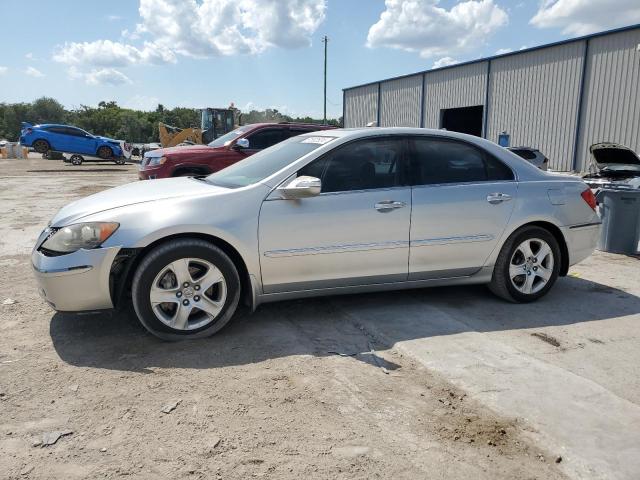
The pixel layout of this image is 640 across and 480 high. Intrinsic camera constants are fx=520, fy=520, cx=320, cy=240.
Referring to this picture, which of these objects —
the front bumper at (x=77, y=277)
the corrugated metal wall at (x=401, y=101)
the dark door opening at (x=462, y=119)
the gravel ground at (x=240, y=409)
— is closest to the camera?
the gravel ground at (x=240, y=409)

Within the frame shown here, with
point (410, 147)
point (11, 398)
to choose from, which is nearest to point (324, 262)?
point (410, 147)

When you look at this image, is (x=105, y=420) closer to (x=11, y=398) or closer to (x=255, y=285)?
(x=11, y=398)

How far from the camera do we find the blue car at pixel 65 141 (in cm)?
2569

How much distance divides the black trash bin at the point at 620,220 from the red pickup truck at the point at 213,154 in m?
4.89

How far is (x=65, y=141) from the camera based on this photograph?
85.0ft

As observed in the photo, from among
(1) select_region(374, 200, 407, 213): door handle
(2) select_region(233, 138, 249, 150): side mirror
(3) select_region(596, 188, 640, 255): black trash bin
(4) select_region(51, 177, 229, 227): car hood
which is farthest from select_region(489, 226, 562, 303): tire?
(2) select_region(233, 138, 249, 150): side mirror

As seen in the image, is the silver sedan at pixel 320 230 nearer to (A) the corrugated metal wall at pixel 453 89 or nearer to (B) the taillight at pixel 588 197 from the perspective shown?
(B) the taillight at pixel 588 197

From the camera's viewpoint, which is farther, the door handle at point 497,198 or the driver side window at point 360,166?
the door handle at point 497,198

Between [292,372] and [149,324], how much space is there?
1120 mm

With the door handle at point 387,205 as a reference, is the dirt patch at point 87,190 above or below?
below

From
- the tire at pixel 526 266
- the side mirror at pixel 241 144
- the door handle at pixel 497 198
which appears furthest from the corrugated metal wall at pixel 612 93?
the door handle at pixel 497 198

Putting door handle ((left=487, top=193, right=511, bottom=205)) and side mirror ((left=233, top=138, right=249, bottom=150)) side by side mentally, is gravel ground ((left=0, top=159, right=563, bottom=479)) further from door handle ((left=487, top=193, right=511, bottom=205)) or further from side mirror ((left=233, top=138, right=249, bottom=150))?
side mirror ((left=233, top=138, right=249, bottom=150))

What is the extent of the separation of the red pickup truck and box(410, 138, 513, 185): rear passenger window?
5.28 metres

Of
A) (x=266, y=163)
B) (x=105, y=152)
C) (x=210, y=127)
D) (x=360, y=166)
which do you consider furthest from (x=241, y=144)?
(x=105, y=152)
